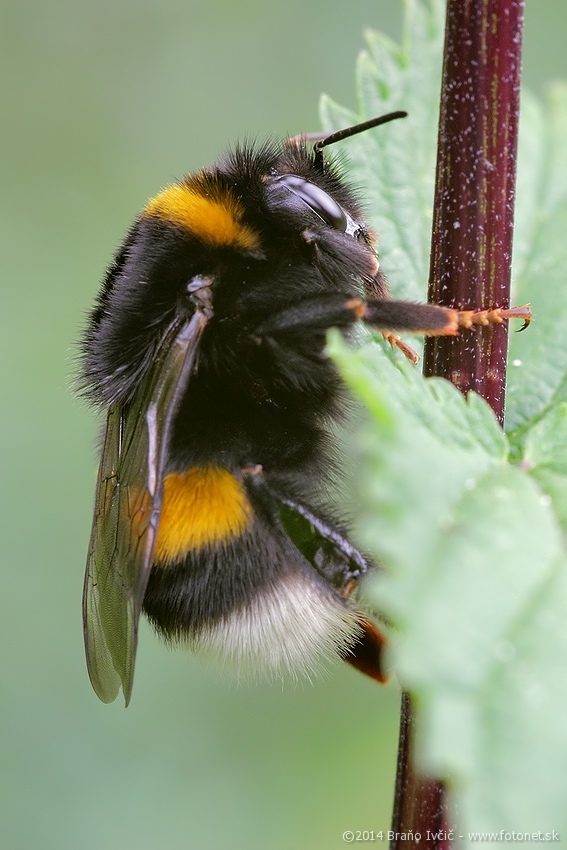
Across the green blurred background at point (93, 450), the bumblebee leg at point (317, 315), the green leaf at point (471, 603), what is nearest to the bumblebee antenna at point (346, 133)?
the bumblebee leg at point (317, 315)

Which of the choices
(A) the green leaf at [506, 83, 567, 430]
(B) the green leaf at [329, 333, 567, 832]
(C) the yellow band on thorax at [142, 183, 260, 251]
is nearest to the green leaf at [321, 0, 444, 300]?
(A) the green leaf at [506, 83, 567, 430]

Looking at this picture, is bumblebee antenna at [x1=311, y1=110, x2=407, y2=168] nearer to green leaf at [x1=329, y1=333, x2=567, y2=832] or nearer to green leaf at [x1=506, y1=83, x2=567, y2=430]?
green leaf at [x1=506, y1=83, x2=567, y2=430]

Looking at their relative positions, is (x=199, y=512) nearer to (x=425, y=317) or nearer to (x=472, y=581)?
(x=425, y=317)

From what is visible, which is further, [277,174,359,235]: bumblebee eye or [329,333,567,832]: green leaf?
[277,174,359,235]: bumblebee eye

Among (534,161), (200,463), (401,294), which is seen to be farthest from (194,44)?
(200,463)

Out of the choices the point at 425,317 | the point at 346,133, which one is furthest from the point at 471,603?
the point at 346,133

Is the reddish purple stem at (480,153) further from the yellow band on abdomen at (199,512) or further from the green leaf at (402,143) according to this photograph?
the green leaf at (402,143)
